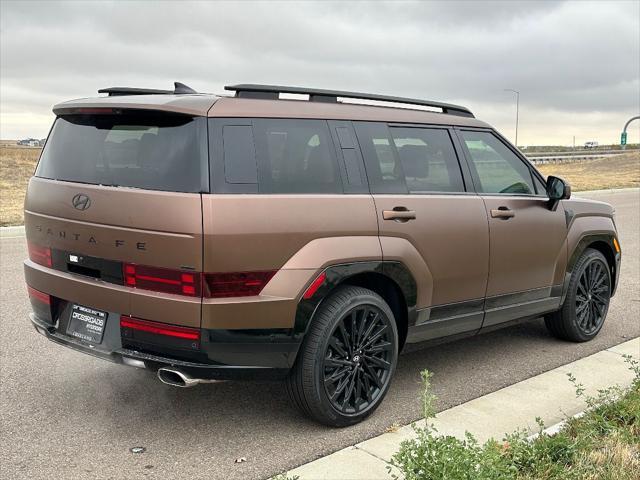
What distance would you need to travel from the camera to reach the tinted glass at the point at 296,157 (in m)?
3.81

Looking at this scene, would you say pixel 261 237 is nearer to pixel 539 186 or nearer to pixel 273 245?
pixel 273 245

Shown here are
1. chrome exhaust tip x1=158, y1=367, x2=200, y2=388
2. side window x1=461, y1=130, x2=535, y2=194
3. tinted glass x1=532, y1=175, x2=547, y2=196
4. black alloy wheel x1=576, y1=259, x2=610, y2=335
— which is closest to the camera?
chrome exhaust tip x1=158, y1=367, x2=200, y2=388

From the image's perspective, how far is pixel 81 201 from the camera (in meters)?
3.86

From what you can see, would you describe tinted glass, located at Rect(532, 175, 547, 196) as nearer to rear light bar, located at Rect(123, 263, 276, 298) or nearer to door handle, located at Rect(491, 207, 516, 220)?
door handle, located at Rect(491, 207, 516, 220)

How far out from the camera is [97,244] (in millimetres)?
3750

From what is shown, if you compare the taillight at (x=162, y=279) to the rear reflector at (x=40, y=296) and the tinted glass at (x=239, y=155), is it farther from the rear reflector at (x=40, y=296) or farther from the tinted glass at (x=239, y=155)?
the rear reflector at (x=40, y=296)

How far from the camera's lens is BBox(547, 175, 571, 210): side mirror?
17.8 feet

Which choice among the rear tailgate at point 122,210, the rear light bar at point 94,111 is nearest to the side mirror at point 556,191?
the rear tailgate at point 122,210

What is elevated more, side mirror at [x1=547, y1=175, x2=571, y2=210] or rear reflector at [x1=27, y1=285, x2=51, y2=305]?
side mirror at [x1=547, y1=175, x2=571, y2=210]

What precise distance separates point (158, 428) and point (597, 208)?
4131 mm

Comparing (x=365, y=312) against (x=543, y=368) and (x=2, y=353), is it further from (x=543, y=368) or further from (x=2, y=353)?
(x=2, y=353)

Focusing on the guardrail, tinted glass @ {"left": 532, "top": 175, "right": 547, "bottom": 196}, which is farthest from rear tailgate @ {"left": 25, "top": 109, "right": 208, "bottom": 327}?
the guardrail

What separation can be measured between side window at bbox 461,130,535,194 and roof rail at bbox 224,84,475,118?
0.30 metres

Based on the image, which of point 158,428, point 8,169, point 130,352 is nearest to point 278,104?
point 130,352
